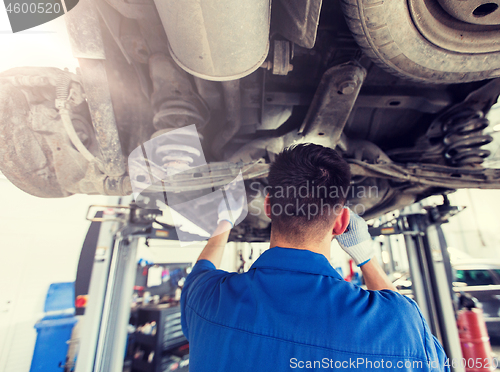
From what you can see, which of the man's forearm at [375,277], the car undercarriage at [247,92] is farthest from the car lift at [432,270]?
the man's forearm at [375,277]

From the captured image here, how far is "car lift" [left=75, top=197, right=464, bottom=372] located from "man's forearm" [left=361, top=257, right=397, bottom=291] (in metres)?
1.94

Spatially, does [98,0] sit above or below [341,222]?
above

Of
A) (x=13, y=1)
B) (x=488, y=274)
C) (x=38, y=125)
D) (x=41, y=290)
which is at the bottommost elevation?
(x=41, y=290)

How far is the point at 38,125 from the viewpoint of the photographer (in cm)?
121

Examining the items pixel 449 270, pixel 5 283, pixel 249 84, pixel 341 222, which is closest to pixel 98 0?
pixel 249 84

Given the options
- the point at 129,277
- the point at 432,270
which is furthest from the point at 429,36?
the point at 129,277

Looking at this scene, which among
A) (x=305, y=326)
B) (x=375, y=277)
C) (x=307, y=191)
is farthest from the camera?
(x=375, y=277)

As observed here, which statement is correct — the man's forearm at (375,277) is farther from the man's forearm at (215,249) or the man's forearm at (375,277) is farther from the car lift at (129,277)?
the car lift at (129,277)

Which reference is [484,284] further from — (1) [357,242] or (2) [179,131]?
(2) [179,131]

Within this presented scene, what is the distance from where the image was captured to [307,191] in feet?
2.16

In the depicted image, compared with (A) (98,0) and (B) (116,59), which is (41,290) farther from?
(A) (98,0)

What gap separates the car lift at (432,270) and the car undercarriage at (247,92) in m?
1.10

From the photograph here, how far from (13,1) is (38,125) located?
0.57 metres

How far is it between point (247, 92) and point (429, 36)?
72cm
